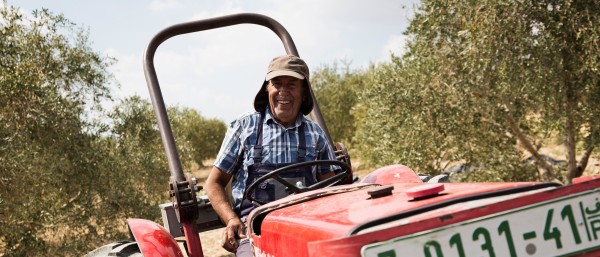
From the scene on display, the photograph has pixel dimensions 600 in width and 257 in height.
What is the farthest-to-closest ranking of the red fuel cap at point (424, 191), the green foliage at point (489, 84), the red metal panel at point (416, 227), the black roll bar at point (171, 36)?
the green foliage at point (489, 84) < the black roll bar at point (171, 36) < the red fuel cap at point (424, 191) < the red metal panel at point (416, 227)

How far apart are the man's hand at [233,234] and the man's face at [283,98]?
0.82 meters

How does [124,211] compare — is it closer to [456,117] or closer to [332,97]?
[456,117]

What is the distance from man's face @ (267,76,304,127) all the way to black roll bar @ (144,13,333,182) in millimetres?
203

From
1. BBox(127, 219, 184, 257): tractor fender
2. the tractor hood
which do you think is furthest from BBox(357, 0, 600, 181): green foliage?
the tractor hood

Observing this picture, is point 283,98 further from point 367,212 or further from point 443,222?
point 443,222

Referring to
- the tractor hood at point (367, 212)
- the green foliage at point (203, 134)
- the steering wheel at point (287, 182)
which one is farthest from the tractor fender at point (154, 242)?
the green foliage at point (203, 134)

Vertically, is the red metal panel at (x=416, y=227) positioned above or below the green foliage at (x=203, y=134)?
below

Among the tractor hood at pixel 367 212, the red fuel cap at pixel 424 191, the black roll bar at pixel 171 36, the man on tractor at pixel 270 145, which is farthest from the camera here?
the black roll bar at pixel 171 36

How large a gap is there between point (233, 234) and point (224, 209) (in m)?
0.26

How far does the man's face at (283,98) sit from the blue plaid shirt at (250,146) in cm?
5

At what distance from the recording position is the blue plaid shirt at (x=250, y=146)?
4.35 m

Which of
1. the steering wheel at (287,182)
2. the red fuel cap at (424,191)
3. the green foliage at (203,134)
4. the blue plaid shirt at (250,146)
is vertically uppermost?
the green foliage at (203,134)

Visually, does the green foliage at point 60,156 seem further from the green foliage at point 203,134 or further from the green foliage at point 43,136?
the green foliage at point 203,134

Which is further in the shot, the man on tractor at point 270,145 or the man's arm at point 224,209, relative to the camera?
the man on tractor at point 270,145
